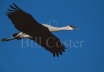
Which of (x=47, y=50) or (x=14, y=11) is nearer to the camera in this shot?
(x=14, y=11)

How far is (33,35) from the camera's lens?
21.4m

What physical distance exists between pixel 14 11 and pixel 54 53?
2.36 meters

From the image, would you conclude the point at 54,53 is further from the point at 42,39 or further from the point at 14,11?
the point at 14,11

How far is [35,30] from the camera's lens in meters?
21.1

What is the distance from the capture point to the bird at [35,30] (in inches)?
805

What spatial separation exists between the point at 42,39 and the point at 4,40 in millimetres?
1073

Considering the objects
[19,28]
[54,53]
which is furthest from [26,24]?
[54,53]

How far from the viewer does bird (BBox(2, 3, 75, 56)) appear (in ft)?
67.1

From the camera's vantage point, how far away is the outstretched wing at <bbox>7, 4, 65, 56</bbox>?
2044 centimetres

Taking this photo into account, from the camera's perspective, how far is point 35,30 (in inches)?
830

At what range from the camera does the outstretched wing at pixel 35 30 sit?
67.1 feet

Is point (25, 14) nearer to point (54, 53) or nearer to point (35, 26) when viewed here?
point (35, 26)

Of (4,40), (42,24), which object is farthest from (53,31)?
(4,40)

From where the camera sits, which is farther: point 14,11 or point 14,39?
point 14,39
